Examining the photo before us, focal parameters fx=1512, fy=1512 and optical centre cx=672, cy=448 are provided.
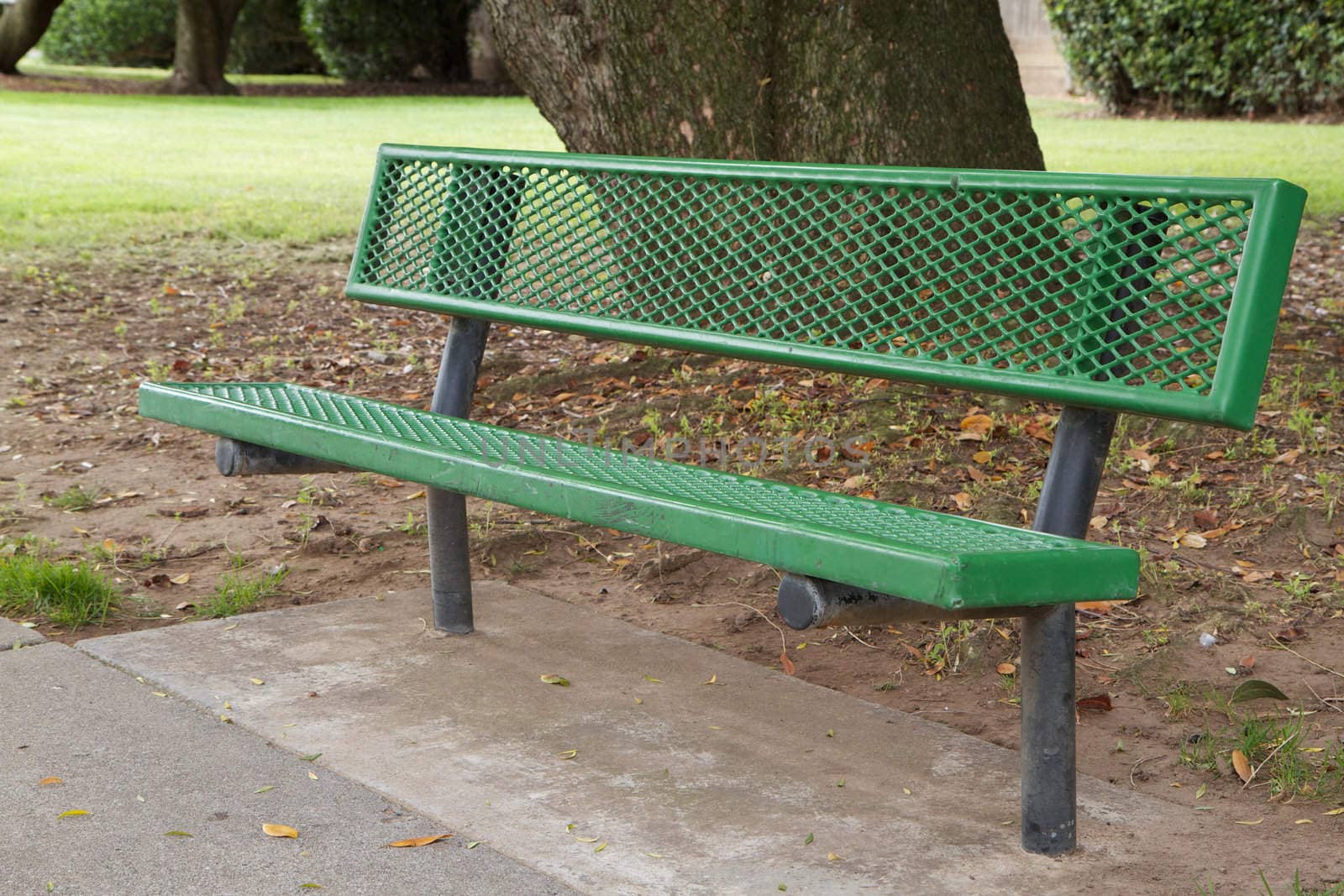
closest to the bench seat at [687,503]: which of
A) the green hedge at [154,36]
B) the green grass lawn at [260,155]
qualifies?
the green grass lawn at [260,155]

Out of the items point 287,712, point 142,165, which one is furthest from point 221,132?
point 287,712

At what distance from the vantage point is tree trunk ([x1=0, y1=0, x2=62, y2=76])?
24.5 meters

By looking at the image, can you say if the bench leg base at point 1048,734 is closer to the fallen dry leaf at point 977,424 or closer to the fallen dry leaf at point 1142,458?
the fallen dry leaf at point 1142,458

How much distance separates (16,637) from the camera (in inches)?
128

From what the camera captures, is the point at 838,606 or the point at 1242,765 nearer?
the point at 838,606

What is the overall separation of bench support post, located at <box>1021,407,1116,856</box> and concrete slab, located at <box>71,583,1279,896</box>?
0.06 meters

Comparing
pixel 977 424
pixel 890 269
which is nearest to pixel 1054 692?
pixel 890 269

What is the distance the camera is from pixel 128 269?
7988 mm

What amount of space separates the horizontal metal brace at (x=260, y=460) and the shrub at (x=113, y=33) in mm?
29068

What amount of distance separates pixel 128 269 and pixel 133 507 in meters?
3.96

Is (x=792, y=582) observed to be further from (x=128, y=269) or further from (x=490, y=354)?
(x=128, y=269)

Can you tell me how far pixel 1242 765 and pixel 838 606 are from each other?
100 cm

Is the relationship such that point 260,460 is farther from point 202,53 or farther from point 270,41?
point 270,41

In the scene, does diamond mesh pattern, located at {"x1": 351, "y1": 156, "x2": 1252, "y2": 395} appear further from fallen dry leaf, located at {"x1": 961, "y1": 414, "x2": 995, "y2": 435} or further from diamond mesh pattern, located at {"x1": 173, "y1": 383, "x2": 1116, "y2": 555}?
fallen dry leaf, located at {"x1": 961, "y1": 414, "x2": 995, "y2": 435}
